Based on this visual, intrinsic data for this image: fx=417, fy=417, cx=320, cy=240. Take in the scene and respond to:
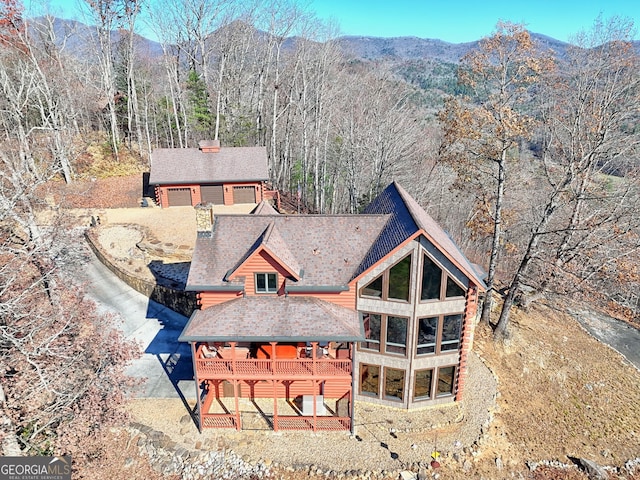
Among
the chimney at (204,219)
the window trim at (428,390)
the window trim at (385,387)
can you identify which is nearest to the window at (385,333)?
the window trim at (385,387)

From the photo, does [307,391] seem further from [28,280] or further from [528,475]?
[28,280]

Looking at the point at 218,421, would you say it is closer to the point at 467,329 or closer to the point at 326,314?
the point at 326,314

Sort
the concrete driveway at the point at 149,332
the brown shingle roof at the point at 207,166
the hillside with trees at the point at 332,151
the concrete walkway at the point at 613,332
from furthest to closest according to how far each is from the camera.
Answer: the brown shingle roof at the point at 207,166, the concrete walkway at the point at 613,332, the concrete driveway at the point at 149,332, the hillside with trees at the point at 332,151

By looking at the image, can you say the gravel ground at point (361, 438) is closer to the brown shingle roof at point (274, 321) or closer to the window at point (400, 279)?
the brown shingle roof at point (274, 321)

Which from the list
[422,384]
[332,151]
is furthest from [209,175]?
[422,384]

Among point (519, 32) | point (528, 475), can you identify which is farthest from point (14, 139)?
point (528, 475)

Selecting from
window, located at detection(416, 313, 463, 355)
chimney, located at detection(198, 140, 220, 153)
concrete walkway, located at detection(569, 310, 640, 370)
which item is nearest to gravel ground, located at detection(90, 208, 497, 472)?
window, located at detection(416, 313, 463, 355)

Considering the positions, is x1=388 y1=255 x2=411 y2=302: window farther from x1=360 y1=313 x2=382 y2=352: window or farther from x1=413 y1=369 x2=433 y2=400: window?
x1=413 y1=369 x2=433 y2=400: window
